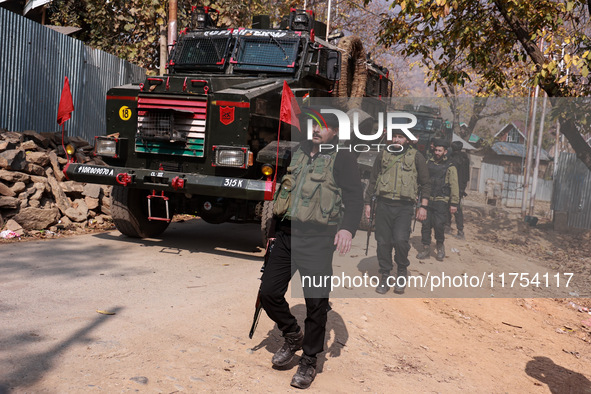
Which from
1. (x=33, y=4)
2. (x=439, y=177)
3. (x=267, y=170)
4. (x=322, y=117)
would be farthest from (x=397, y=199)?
(x=33, y=4)

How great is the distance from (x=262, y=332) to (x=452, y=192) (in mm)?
1950

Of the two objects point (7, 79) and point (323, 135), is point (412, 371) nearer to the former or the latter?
point (323, 135)

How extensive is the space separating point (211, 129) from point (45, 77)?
5.57m

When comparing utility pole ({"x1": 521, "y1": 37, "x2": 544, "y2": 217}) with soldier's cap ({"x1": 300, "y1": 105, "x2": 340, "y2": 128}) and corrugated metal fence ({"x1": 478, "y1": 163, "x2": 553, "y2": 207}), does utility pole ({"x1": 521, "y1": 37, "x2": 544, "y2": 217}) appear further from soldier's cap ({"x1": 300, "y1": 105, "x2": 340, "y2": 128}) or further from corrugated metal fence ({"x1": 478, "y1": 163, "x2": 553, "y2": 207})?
soldier's cap ({"x1": 300, "y1": 105, "x2": 340, "y2": 128})

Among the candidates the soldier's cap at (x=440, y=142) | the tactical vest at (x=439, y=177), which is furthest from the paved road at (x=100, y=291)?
the soldier's cap at (x=440, y=142)

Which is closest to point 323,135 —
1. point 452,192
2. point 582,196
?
point 452,192

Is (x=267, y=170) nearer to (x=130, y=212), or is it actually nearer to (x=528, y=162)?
(x=130, y=212)

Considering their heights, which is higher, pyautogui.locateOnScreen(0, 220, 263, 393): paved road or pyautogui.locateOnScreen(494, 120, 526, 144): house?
pyautogui.locateOnScreen(494, 120, 526, 144): house

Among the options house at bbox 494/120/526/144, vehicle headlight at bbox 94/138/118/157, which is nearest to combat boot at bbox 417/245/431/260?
house at bbox 494/120/526/144

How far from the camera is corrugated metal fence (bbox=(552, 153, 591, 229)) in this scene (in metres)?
4.92

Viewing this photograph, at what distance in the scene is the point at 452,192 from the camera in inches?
188

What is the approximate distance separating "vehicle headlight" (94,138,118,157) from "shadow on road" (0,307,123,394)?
363 centimetres

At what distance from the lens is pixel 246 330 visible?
4828 millimetres

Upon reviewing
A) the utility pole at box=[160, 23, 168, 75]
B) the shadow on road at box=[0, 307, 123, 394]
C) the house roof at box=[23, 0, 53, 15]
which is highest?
the house roof at box=[23, 0, 53, 15]
